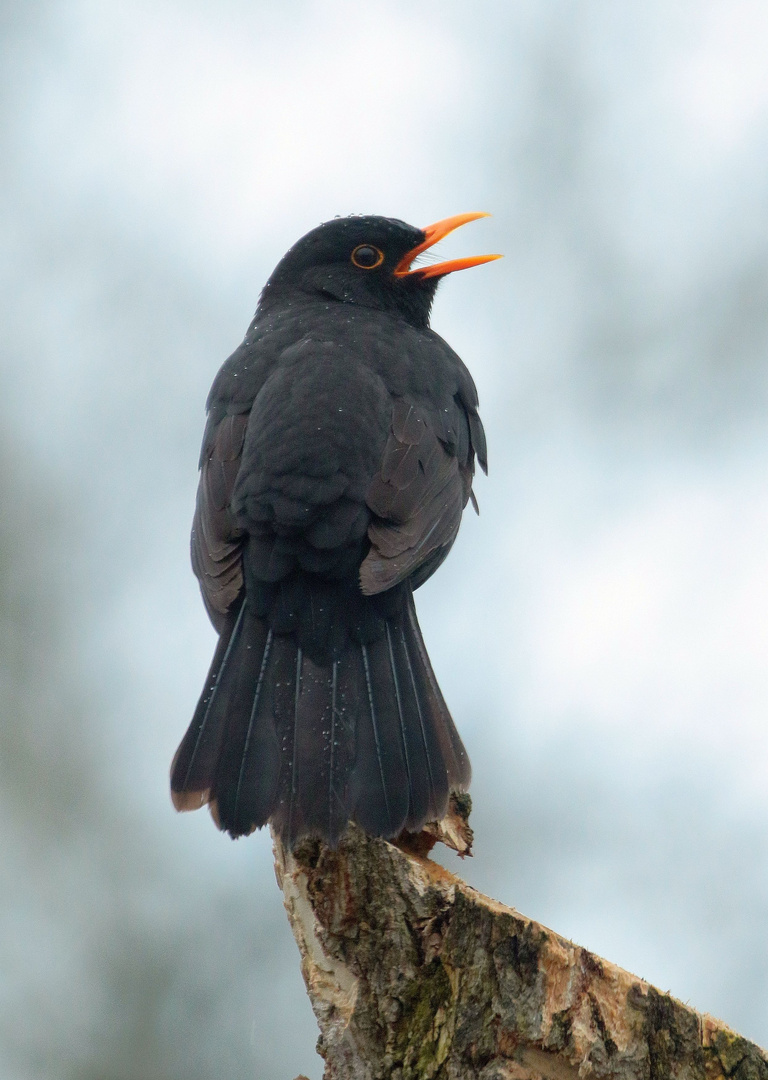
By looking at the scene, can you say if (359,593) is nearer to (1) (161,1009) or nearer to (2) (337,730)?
(2) (337,730)

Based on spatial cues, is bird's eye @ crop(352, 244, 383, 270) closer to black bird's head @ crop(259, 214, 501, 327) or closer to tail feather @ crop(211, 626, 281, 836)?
black bird's head @ crop(259, 214, 501, 327)

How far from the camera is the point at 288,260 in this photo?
5.66m

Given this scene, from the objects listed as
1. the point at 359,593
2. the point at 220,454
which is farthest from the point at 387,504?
the point at 220,454

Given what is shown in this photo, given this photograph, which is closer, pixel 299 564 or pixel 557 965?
pixel 557 965

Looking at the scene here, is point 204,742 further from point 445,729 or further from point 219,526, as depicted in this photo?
point 219,526

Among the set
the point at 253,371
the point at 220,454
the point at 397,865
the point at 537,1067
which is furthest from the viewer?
the point at 253,371

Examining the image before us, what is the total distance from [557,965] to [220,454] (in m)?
2.30

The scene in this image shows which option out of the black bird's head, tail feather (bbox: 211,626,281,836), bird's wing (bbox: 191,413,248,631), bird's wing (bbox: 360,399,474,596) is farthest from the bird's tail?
the black bird's head

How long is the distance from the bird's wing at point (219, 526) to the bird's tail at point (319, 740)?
0.11m

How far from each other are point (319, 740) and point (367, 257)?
9.24ft

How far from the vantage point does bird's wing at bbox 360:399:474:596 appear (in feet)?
12.7

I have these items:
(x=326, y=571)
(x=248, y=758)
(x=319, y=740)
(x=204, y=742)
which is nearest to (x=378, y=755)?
(x=319, y=740)

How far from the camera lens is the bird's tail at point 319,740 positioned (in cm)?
334

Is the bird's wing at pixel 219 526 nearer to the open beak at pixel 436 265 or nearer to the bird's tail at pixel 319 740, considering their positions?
the bird's tail at pixel 319 740
